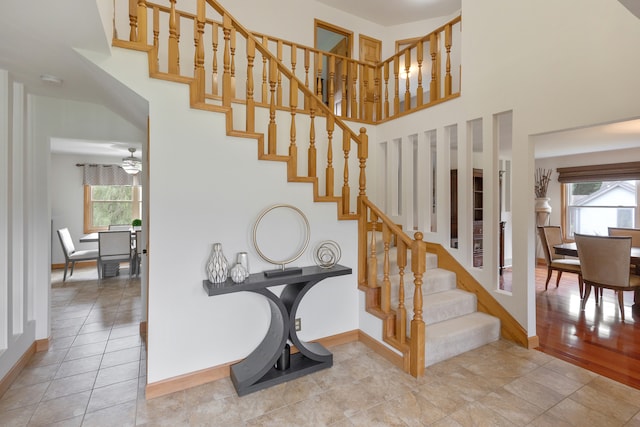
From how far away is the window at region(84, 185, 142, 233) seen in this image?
7.18 meters

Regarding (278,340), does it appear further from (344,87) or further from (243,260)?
(344,87)

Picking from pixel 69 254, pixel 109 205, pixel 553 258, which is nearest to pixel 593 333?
pixel 553 258

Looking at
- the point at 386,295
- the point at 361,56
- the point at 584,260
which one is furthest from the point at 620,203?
the point at 386,295

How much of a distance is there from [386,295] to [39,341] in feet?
10.7

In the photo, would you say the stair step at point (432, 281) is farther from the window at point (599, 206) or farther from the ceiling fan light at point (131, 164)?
the ceiling fan light at point (131, 164)

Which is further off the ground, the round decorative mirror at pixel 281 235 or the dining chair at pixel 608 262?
the round decorative mirror at pixel 281 235

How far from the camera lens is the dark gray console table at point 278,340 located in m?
2.24

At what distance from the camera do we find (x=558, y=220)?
667 centimetres

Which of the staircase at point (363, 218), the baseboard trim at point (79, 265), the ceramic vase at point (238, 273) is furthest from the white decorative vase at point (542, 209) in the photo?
the baseboard trim at point (79, 265)

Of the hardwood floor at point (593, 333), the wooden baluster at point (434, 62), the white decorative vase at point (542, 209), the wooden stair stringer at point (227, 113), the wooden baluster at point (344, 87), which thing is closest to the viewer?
the wooden stair stringer at point (227, 113)

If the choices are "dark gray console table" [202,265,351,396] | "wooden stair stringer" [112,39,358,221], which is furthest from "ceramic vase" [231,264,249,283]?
"wooden stair stringer" [112,39,358,221]

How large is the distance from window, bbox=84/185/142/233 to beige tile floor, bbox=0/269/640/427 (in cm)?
540

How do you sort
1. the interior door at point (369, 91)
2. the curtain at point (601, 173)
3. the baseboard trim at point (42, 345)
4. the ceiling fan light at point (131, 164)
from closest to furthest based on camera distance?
1. the baseboard trim at point (42, 345)
2. the interior door at point (369, 91)
3. the curtain at point (601, 173)
4. the ceiling fan light at point (131, 164)

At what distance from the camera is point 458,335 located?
8.92 ft
